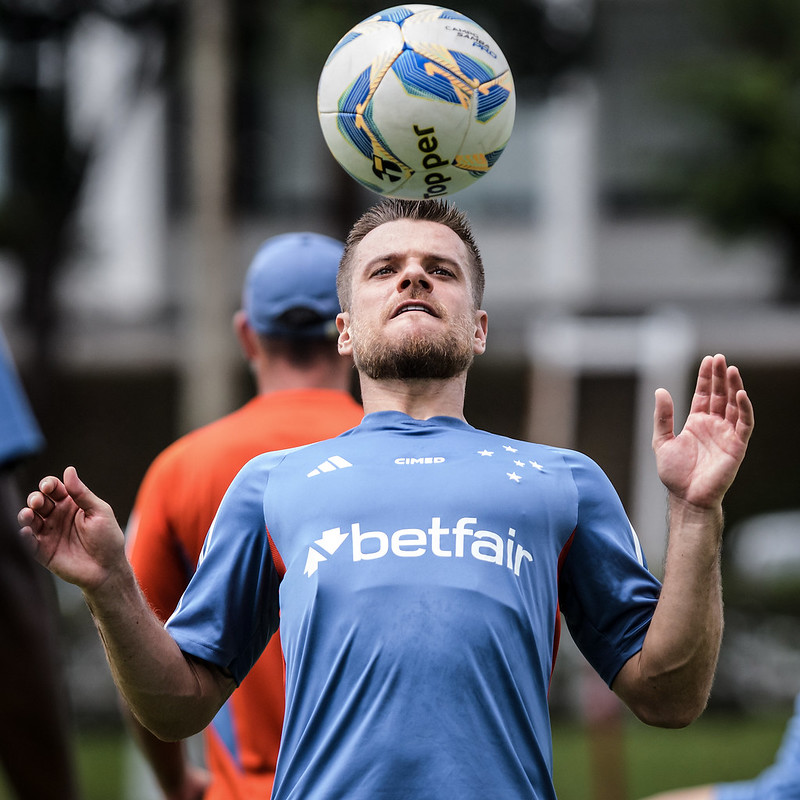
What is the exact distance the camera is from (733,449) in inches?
112

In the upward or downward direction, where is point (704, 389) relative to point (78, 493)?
upward

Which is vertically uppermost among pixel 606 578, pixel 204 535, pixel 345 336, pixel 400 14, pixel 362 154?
pixel 400 14

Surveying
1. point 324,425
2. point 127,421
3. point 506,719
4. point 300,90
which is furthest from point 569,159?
point 506,719

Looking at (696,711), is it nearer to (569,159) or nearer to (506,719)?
(506,719)

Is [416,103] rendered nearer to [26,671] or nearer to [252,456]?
[252,456]

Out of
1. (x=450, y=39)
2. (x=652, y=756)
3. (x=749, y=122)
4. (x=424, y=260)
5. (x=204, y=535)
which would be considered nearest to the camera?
(x=424, y=260)

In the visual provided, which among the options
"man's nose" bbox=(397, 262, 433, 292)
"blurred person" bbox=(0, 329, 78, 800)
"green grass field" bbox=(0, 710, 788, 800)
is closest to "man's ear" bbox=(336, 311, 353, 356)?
"man's nose" bbox=(397, 262, 433, 292)

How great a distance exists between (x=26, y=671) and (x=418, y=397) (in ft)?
6.16

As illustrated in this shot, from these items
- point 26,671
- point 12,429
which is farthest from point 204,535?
point 12,429

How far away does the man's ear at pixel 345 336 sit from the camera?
325 centimetres

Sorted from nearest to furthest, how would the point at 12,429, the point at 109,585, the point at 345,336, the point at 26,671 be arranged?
the point at 109,585 → the point at 345,336 → the point at 26,671 → the point at 12,429

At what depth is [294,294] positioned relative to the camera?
4320 millimetres

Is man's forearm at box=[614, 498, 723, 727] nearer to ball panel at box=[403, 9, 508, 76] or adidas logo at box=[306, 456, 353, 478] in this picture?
adidas logo at box=[306, 456, 353, 478]

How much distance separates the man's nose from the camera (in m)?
3.10
